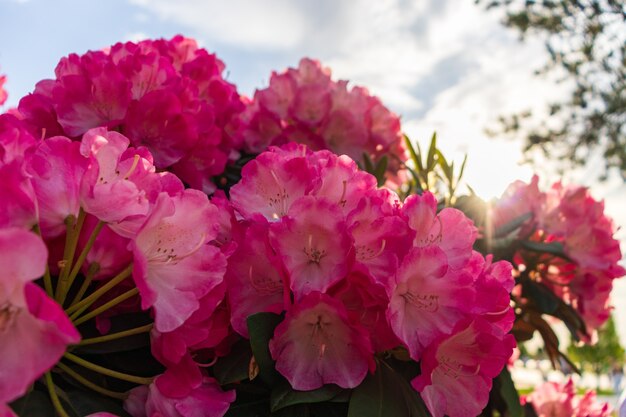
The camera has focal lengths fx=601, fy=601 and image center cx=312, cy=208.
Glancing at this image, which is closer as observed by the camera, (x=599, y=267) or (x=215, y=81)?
(x=215, y=81)

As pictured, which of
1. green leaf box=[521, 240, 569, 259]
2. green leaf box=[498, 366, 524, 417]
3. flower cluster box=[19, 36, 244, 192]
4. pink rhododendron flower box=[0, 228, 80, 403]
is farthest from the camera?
green leaf box=[521, 240, 569, 259]

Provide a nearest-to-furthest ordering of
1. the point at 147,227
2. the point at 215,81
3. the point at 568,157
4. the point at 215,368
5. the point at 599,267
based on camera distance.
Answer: the point at 147,227 → the point at 215,368 → the point at 215,81 → the point at 599,267 → the point at 568,157

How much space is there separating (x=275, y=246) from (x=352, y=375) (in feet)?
0.57

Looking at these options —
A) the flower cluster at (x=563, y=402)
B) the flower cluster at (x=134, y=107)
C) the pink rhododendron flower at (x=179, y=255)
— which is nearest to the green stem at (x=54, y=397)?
→ the pink rhododendron flower at (x=179, y=255)

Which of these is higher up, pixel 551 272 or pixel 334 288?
pixel 551 272

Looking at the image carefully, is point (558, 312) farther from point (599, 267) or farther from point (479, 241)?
point (479, 241)

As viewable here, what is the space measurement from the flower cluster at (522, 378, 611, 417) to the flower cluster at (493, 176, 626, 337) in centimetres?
18

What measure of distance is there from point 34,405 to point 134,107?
0.52 metres

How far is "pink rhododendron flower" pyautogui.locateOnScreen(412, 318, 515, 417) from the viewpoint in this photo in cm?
70

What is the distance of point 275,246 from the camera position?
0.67 metres

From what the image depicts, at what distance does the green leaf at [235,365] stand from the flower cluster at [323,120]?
0.72 metres

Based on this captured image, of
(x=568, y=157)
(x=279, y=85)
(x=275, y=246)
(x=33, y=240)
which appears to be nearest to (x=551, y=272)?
(x=279, y=85)

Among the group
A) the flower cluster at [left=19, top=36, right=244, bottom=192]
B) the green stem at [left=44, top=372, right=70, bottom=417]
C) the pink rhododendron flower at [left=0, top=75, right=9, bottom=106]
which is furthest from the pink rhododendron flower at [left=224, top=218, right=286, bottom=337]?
the pink rhododendron flower at [left=0, top=75, right=9, bottom=106]

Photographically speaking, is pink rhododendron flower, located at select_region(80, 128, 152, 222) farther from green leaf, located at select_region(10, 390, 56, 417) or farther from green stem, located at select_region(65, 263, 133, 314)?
green leaf, located at select_region(10, 390, 56, 417)
